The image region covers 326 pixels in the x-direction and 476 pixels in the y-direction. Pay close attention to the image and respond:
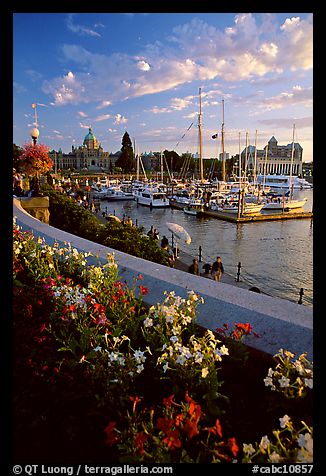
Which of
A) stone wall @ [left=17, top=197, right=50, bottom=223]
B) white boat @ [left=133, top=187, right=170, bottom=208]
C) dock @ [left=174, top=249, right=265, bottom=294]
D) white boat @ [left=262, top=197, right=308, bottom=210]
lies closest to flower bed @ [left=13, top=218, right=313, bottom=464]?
stone wall @ [left=17, top=197, right=50, bottom=223]

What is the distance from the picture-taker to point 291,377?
2.45 meters

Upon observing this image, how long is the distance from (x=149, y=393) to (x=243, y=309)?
3.52 feet

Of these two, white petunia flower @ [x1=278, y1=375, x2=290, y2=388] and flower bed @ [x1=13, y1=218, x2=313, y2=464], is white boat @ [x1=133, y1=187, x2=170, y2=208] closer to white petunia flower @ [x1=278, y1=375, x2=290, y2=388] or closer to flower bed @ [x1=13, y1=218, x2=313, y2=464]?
flower bed @ [x1=13, y1=218, x2=313, y2=464]

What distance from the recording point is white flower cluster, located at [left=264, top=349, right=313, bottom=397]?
2320mm

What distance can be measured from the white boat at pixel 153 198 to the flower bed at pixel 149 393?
165 feet

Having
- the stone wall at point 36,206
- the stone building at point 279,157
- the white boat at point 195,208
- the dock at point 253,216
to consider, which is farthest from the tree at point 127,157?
the stone wall at point 36,206

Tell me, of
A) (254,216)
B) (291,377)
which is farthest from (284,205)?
(291,377)

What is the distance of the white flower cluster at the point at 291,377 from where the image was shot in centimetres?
232

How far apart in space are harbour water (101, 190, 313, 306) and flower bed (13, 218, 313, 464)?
13.6 meters
